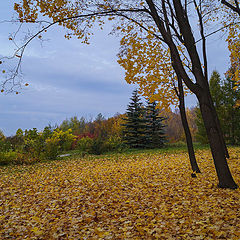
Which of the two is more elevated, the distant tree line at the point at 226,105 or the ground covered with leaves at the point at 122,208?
the distant tree line at the point at 226,105

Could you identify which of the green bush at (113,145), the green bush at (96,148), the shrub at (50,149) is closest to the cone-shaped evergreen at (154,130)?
the green bush at (113,145)

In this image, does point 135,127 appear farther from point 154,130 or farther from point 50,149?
point 50,149

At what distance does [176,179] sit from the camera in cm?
570

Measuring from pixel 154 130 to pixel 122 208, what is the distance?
46.0 feet

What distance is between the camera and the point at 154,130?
57.5 feet

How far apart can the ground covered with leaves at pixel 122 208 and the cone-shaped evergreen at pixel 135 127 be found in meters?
10.4

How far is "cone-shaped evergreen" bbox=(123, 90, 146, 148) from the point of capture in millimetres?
16656

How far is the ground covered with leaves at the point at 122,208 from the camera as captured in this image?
2.95 m

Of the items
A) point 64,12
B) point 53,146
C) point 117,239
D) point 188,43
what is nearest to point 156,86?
point 188,43

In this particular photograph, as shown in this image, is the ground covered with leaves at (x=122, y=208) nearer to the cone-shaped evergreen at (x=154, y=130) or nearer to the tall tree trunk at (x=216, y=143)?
the tall tree trunk at (x=216, y=143)

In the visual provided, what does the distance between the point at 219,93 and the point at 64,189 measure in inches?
602

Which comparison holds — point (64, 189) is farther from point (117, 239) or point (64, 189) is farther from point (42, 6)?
point (42, 6)

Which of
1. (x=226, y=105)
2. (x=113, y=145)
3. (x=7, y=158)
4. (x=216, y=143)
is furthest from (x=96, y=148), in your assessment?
(x=226, y=105)

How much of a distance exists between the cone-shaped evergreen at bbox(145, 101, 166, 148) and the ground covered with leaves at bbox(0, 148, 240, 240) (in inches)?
399
